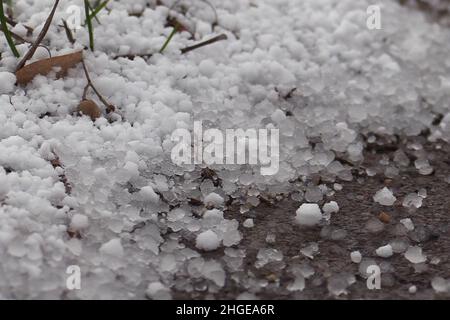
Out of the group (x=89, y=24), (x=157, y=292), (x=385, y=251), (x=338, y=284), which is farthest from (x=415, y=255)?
(x=89, y=24)

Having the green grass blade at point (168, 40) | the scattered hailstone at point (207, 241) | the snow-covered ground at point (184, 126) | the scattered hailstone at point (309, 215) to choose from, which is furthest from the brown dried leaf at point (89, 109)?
the scattered hailstone at point (309, 215)

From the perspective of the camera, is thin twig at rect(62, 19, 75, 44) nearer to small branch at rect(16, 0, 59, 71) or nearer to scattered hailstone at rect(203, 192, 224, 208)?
small branch at rect(16, 0, 59, 71)

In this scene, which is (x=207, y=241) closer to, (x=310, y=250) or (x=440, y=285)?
(x=310, y=250)

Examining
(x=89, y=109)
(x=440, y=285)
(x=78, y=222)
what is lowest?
(x=440, y=285)

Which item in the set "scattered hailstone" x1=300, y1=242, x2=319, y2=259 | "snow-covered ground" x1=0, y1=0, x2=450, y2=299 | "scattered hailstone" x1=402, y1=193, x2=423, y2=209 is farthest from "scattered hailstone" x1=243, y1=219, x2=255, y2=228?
"scattered hailstone" x1=402, y1=193, x2=423, y2=209

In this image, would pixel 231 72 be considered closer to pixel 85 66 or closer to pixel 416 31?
pixel 85 66
